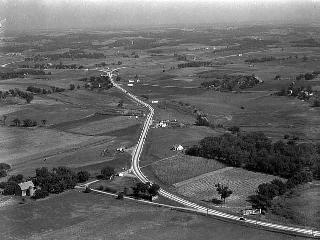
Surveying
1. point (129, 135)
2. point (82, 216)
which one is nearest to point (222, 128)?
point (129, 135)

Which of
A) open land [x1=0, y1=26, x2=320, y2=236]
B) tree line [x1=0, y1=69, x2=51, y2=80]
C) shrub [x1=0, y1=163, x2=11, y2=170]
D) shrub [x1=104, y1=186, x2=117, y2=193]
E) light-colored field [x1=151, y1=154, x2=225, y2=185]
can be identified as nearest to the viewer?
open land [x1=0, y1=26, x2=320, y2=236]

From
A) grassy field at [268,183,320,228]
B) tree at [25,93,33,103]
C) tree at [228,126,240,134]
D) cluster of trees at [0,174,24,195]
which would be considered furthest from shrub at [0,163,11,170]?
tree at [25,93,33,103]

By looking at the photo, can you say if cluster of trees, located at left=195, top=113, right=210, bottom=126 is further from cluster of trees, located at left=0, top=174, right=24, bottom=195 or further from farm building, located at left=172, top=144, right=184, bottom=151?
cluster of trees, located at left=0, top=174, right=24, bottom=195

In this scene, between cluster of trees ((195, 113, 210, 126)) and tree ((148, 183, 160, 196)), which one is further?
cluster of trees ((195, 113, 210, 126))

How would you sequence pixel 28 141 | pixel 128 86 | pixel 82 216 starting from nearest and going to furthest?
1. pixel 82 216
2. pixel 28 141
3. pixel 128 86

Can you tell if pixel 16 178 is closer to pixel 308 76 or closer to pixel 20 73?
pixel 308 76

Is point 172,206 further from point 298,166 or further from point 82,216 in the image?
point 298,166
